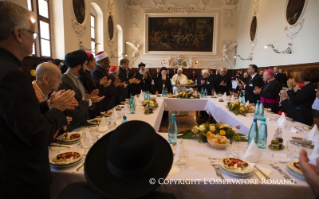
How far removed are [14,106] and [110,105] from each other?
316 centimetres

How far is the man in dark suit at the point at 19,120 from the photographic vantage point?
94 centimetres

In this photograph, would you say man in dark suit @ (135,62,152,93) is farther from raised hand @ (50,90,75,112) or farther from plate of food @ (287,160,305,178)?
plate of food @ (287,160,305,178)

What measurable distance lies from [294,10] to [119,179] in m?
8.97

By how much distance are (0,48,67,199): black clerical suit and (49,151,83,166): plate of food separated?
25 centimetres

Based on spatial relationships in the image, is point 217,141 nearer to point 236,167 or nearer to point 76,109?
point 236,167

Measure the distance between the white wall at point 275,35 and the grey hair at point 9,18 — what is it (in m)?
7.70

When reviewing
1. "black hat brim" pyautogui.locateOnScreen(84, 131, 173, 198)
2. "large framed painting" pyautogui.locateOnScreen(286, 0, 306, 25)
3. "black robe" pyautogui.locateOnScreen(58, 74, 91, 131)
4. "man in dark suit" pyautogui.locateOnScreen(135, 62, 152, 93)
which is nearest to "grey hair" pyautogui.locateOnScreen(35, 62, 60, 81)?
A: "black robe" pyautogui.locateOnScreen(58, 74, 91, 131)

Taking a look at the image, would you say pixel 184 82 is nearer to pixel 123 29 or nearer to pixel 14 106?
pixel 14 106

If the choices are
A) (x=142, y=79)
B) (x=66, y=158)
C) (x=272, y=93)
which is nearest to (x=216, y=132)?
(x=66, y=158)

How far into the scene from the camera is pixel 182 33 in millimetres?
13984

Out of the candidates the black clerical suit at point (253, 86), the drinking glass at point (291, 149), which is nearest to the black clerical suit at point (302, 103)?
the drinking glass at point (291, 149)

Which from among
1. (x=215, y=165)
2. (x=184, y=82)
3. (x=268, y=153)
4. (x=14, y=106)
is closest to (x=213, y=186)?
(x=215, y=165)

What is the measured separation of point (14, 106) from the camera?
3.07 ft

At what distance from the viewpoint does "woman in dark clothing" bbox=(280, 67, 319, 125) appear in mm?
3020
